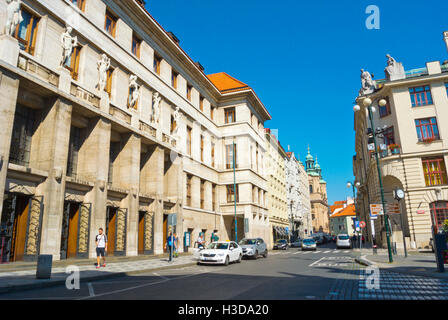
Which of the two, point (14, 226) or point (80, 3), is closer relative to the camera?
point (14, 226)

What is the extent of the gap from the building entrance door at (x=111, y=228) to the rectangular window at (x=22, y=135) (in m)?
6.18

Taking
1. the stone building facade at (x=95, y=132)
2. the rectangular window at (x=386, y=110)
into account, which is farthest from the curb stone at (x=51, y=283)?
the rectangular window at (x=386, y=110)

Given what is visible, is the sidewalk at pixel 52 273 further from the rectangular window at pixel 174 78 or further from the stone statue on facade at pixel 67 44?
the rectangular window at pixel 174 78

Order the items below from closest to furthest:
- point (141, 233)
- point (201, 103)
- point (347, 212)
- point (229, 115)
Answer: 1. point (141, 233)
2. point (201, 103)
3. point (229, 115)
4. point (347, 212)

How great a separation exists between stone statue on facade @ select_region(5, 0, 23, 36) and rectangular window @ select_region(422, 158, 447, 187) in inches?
1347

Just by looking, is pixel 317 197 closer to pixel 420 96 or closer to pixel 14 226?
pixel 420 96

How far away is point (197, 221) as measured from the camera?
33156 millimetres

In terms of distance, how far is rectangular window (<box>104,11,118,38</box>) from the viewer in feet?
76.0

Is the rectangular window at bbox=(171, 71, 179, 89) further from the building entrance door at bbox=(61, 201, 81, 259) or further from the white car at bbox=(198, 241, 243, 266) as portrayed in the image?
the white car at bbox=(198, 241, 243, 266)

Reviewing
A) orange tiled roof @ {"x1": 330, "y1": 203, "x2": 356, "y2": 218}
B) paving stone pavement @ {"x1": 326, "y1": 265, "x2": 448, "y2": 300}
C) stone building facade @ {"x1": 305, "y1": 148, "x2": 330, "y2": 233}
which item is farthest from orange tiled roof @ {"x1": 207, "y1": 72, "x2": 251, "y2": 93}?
orange tiled roof @ {"x1": 330, "y1": 203, "x2": 356, "y2": 218}

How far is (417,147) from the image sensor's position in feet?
102

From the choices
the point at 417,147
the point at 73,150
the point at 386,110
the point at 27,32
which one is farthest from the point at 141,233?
the point at 386,110

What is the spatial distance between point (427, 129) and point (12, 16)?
34.7 metres
